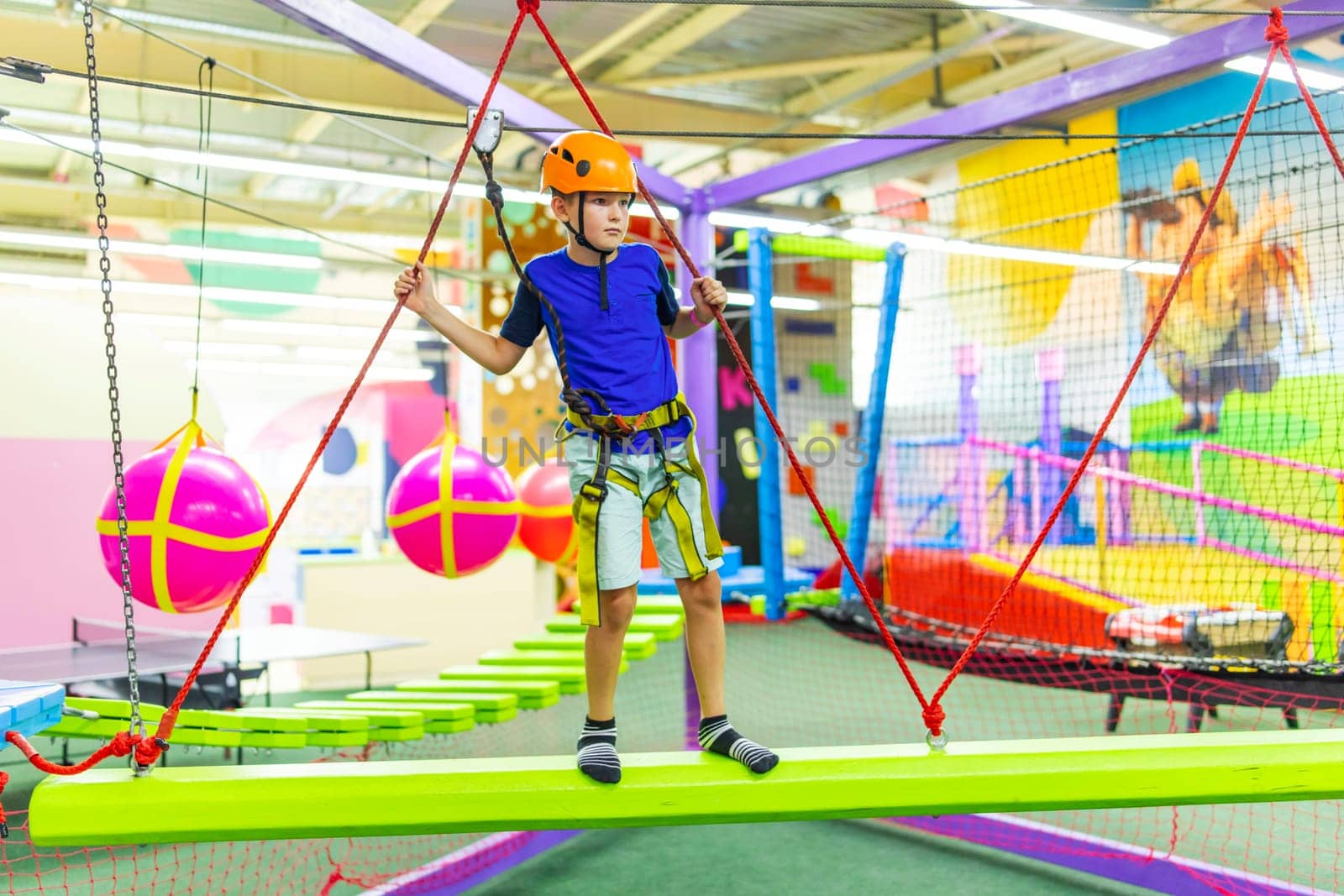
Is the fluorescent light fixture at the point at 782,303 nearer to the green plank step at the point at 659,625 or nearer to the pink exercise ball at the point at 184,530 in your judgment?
the green plank step at the point at 659,625

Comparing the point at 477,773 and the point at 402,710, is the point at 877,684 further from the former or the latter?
the point at 477,773

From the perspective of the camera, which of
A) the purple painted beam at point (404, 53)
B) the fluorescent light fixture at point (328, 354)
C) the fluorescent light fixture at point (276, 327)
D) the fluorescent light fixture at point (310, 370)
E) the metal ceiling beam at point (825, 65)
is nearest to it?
the purple painted beam at point (404, 53)

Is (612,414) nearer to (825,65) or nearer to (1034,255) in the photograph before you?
(1034,255)

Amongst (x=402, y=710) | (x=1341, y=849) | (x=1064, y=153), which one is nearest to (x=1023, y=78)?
(x=1064, y=153)

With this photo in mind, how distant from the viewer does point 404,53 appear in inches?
125

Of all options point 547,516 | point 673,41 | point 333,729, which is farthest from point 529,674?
point 673,41

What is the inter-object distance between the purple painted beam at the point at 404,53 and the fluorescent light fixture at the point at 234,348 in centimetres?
1063

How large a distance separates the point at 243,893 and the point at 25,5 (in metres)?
6.47

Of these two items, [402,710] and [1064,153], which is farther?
[1064,153]

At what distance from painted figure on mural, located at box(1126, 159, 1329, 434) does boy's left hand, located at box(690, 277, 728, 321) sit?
559cm

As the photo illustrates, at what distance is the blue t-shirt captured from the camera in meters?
2.32

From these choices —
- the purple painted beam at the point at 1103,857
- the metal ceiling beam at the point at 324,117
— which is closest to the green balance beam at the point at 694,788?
the purple painted beam at the point at 1103,857

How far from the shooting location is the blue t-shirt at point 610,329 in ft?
7.63

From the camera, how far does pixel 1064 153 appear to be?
9094mm
